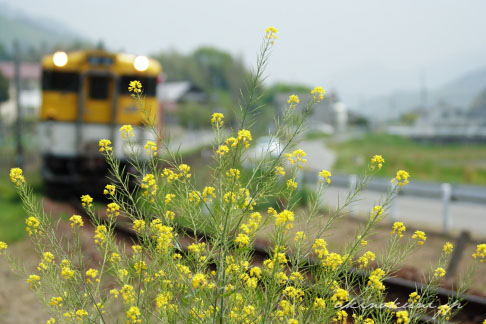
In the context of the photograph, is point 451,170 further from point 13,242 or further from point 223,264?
point 223,264

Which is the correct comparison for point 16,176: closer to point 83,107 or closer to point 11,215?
point 11,215

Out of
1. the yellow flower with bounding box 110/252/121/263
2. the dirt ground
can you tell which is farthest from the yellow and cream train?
the yellow flower with bounding box 110/252/121/263

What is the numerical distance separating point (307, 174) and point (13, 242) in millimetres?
7259

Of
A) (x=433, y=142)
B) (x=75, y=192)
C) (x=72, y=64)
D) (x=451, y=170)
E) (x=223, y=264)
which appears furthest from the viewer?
(x=433, y=142)

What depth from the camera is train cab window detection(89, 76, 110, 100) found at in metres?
11.8

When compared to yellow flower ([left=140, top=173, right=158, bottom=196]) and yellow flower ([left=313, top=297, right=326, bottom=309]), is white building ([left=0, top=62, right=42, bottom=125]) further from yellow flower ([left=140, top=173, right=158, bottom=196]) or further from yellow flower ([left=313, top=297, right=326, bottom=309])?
yellow flower ([left=313, top=297, right=326, bottom=309])

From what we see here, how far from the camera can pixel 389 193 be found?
2.96 meters

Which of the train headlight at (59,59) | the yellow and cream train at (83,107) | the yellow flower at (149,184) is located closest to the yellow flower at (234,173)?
the yellow flower at (149,184)

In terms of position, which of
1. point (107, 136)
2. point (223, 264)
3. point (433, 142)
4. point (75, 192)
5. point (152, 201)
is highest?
point (152, 201)

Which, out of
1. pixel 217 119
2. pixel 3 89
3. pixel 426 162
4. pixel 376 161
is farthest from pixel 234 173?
pixel 3 89

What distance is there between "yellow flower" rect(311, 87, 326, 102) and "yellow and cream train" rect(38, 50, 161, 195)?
8.73 meters

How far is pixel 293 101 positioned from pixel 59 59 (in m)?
9.45

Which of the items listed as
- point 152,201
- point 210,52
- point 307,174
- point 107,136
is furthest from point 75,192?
point 210,52

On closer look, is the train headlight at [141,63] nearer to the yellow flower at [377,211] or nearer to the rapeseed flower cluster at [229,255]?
the rapeseed flower cluster at [229,255]
